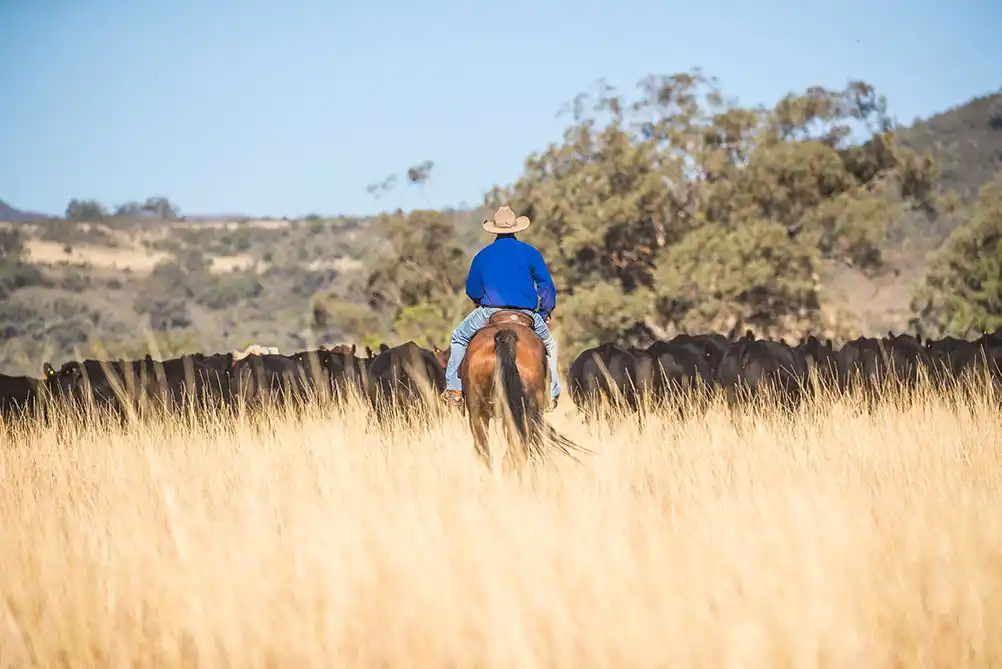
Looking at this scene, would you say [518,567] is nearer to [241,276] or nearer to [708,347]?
[708,347]

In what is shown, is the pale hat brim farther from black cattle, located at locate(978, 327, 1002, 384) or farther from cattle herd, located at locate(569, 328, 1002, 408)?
black cattle, located at locate(978, 327, 1002, 384)

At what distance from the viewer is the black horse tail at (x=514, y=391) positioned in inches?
270

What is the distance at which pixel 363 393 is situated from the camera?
11695mm

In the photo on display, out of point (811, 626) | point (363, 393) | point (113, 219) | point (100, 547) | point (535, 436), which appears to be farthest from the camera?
point (113, 219)

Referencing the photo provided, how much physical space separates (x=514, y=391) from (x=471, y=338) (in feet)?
2.39

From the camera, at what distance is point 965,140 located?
241 feet

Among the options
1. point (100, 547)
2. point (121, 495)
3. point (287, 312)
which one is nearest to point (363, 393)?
point (121, 495)

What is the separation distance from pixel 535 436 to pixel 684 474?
1.06m

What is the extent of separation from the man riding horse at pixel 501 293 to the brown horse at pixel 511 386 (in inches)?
5.2

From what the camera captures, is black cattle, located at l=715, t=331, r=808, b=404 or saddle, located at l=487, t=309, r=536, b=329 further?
black cattle, located at l=715, t=331, r=808, b=404

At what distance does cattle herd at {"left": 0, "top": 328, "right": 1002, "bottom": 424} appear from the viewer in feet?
35.0

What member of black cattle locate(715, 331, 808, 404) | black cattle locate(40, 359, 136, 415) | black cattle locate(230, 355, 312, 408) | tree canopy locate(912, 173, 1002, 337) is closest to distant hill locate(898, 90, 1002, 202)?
tree canopy locate(912, 173, 1002, 337)

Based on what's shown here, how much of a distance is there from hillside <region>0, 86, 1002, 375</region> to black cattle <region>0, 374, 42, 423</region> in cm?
1243

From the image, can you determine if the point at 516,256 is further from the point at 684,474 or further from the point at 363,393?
the point at 363,393
